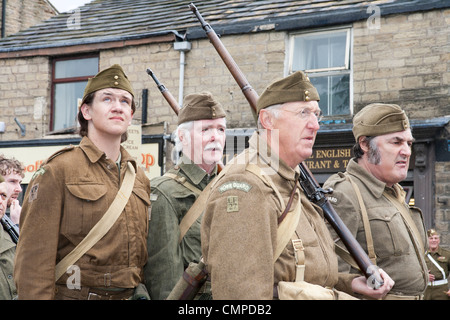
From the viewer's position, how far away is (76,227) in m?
3.42

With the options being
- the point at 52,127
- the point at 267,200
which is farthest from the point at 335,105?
the point at 267,200

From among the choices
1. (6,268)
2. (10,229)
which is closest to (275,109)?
(6,268)

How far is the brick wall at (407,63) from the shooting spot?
11.0 meters

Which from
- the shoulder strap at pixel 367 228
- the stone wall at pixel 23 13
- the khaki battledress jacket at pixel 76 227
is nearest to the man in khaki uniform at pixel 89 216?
the khaki battledress jacket at pixel 76 227

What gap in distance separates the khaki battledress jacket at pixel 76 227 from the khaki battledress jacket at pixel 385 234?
1451 millimetres

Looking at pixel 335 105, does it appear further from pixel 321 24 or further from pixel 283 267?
pixel 283 267

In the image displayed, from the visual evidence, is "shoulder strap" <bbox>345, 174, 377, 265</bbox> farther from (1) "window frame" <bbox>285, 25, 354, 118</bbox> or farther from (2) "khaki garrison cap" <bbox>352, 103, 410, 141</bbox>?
(1) "window frame" <bbox>285, 25, 354, 118</bbox>

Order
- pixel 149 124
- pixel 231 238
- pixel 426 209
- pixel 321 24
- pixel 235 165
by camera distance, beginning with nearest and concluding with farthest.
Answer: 1. pixel 231 238
2. pixel 235 165
3. pixel 426 209
4. pixel 321 24
5. pixel 149 124

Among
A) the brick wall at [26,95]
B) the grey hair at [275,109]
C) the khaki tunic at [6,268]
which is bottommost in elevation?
the khaki tunic at [6,268]

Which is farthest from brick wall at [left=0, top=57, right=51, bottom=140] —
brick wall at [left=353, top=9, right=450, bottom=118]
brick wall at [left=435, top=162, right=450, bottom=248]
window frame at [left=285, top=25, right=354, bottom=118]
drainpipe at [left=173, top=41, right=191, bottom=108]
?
brick wall at [left=435, top=162, right=450, bottom=248]

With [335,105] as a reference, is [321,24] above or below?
above

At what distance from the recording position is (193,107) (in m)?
4.54

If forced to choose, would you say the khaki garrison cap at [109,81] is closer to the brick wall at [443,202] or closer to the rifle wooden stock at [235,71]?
the rifle wooden stock at [235,71]

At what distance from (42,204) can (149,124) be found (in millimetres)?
10142
